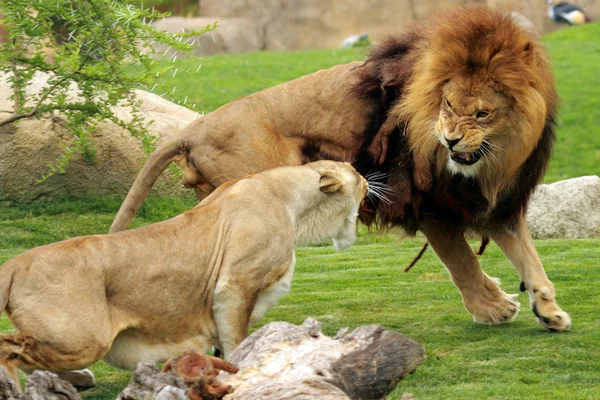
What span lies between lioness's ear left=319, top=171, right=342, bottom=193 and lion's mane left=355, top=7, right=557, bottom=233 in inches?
24.4

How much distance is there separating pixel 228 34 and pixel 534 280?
19.6 meters

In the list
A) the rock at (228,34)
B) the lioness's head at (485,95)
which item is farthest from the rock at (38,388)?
the rock at (228,34)

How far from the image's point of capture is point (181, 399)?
9.65ft

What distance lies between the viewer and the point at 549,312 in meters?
5.16

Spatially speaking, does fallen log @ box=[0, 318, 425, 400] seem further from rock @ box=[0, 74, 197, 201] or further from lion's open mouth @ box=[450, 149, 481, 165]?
rock @ box=[0, 74, 197, 201]

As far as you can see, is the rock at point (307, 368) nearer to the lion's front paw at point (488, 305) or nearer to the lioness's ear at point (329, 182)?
the lioness's ear at point (329, 182)

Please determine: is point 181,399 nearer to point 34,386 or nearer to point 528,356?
point 34,386

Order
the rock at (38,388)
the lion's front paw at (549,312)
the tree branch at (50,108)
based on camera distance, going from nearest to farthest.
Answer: the rock at (38,388)
the lion's front paw at (549,312)
the tree branch at (50,108)

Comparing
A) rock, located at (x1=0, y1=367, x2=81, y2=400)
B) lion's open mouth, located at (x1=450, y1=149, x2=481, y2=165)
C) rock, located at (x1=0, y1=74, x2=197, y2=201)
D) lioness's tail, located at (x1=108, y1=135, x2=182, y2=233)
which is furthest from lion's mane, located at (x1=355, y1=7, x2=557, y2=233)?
rock, located at (x1=0, y1=74, x2=197, y2=201)

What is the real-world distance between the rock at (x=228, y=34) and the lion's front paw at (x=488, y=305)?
729 inches

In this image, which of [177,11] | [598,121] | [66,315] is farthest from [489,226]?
[177,11]

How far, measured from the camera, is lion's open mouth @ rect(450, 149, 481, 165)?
4.74 meters

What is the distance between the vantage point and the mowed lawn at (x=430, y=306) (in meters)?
4.32

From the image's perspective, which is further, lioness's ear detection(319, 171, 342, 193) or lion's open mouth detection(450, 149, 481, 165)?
lion's open mouth detection(450, 149, 481, 165)
